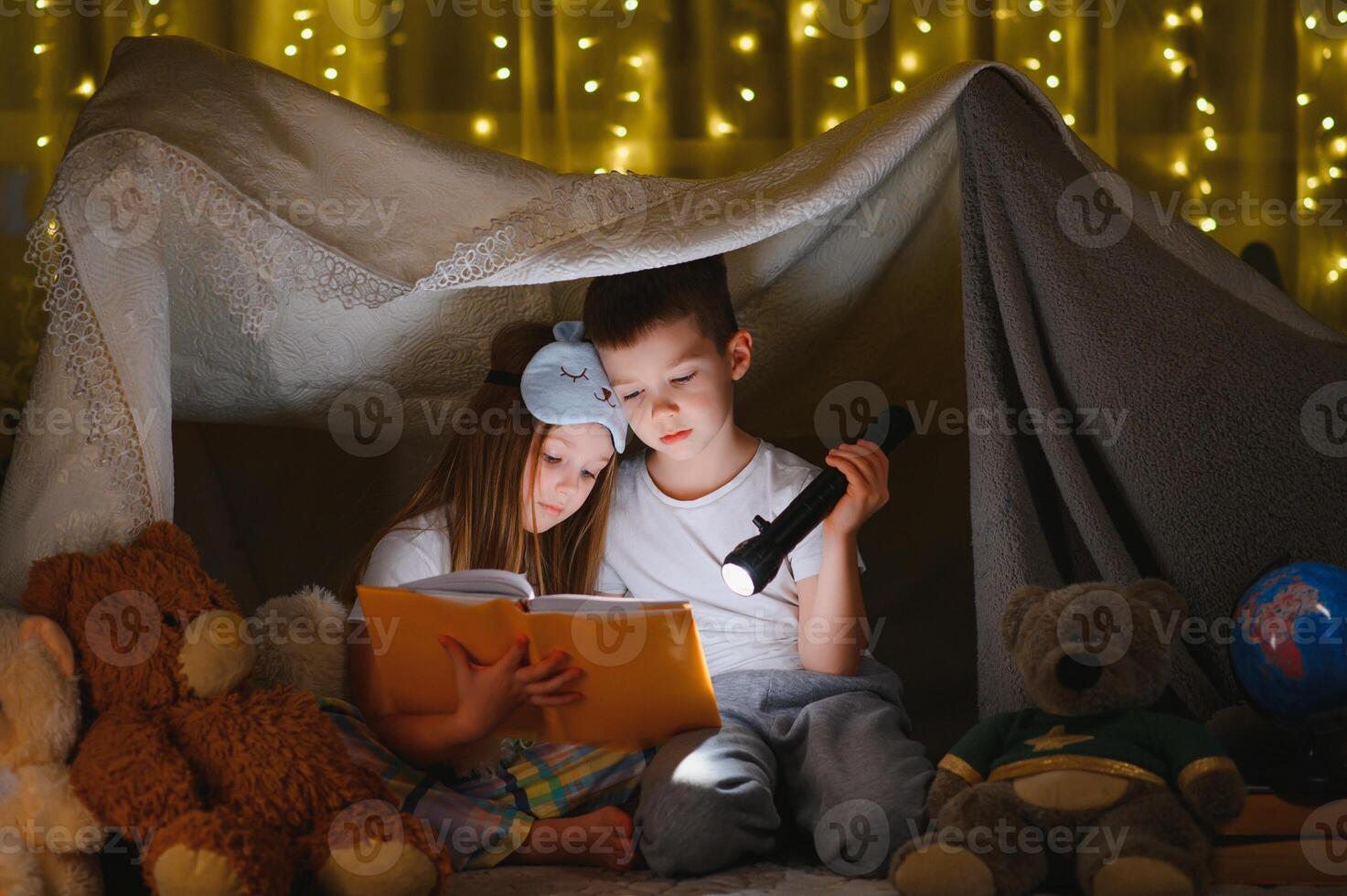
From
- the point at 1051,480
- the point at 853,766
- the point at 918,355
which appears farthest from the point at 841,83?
the point at 853,766

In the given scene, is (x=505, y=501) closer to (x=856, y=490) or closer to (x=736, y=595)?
(x=736, y=595)

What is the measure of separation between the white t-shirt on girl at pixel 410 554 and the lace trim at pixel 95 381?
0.24 metres

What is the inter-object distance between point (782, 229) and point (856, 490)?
27cm

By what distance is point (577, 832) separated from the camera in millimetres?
1093

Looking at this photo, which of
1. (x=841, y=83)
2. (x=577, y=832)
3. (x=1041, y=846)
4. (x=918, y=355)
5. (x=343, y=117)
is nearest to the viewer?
(x=1041, y=846)

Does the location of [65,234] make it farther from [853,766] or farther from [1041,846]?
[1041,846]

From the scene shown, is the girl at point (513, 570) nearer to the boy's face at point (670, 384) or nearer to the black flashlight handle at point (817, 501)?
the boy's face at point (670, 384)

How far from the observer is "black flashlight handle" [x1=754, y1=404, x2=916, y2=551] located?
3.92ft

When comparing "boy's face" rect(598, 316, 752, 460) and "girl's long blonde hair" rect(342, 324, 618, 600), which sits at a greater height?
"boy's face" rect(598, 316, 752, 460)

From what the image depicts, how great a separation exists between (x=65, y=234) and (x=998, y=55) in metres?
1.52

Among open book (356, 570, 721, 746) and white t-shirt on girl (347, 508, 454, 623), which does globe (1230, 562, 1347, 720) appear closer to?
open book (356, 570, 721, 746)

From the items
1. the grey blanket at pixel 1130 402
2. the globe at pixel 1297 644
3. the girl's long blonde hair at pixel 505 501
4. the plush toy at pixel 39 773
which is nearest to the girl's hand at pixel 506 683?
the girl's long blonde hair at pixel 505 501

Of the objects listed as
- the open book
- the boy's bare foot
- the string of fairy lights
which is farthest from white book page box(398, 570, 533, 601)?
the string of fairy lights

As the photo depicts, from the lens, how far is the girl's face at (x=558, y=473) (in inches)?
52.6
